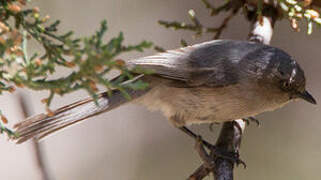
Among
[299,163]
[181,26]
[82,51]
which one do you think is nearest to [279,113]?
[299,163]

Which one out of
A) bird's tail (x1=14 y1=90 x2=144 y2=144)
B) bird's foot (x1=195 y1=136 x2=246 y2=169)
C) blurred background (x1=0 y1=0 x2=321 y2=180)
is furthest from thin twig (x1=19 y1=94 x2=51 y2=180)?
blurred background (x1=0 y1=0 x2=321 y2=180)

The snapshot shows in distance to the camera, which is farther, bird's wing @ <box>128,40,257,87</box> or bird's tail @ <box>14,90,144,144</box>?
bird's wing @ <box>128,40,257,87</box>

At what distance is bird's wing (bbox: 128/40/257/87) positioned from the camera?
423cm

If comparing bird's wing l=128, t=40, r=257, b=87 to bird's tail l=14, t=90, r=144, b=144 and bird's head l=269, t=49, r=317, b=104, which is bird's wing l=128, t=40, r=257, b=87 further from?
bird's tail l=14, t=90, r=144, b=144

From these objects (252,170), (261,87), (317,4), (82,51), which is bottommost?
(252,170)

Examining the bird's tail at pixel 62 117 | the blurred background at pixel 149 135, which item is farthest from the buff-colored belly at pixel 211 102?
the blurred background at pixel 149 135

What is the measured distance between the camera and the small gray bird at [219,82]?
416 centimetres

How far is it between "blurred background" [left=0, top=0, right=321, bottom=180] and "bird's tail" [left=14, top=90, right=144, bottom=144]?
187 cm

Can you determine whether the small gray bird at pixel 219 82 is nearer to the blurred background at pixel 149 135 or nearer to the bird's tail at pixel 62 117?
the bird's tail at pixel 62 117

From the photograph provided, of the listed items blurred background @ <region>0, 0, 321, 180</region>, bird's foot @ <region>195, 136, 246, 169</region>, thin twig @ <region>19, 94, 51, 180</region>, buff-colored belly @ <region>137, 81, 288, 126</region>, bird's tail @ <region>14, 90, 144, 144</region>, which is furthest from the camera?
blurred background @ <region>0, 0, 321, 180</region>

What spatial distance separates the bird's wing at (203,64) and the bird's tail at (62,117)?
368 millimetres

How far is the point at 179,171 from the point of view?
601 centimetres

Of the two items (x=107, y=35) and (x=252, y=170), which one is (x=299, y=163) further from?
(x=107, y=35)

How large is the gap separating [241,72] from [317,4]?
0.93 m
